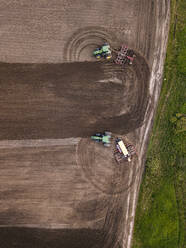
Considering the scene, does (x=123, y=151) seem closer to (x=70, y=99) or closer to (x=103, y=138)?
(x=103, y=138)

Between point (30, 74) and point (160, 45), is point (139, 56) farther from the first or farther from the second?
point (30, 74)

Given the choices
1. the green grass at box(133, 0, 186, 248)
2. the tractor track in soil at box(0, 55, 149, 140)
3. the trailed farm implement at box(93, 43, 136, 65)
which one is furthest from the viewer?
the green grass at box(133, 0, 186, 248)

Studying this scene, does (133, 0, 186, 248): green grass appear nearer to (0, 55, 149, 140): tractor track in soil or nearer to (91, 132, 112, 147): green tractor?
(0, 55, 149, 140): tractor track in soil

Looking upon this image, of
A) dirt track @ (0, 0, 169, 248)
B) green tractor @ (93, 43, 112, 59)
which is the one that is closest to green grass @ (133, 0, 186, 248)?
dirt track @ (0, 0, 169, 248)

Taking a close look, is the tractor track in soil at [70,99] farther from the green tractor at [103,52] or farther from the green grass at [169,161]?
the green grass at [169,161]

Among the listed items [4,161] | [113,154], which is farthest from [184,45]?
[4,161]

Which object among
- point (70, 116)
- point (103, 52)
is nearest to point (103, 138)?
point (70, 116)
